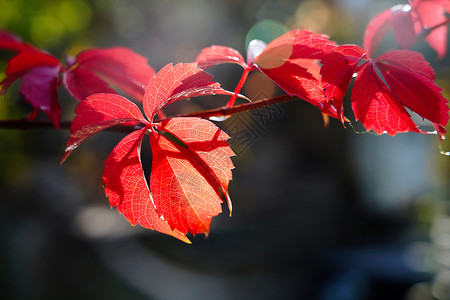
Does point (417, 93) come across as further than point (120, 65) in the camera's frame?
No

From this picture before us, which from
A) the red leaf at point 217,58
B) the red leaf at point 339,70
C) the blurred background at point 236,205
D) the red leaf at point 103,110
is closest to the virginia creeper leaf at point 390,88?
the red leaf at point 339,70

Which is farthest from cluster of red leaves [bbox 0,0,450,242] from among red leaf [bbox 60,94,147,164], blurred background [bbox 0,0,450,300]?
blurred background [bbox 0,0,450,300]

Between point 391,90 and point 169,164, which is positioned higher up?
point 391,90

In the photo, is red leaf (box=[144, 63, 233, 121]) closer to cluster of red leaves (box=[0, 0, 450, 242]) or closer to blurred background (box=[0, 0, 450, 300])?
cluster of red leaves (box=[0, 0, 450, 242])

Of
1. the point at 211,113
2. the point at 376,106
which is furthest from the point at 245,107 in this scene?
the point at 376,106

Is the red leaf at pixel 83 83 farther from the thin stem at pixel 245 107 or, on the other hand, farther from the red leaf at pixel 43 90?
the thin stem at pixel 245 107

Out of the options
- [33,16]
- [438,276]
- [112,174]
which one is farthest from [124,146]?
[438,276]

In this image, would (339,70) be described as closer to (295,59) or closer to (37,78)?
(295,59)
